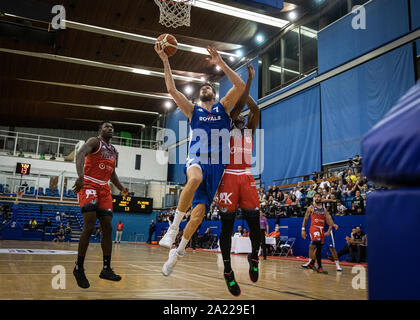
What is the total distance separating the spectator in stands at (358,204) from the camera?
1080 centimetres

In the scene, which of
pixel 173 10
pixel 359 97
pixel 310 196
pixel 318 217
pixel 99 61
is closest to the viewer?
pixel 318 217

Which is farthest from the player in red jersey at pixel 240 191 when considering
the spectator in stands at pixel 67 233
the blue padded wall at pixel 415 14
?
the spectator in stands at pixel 67 233

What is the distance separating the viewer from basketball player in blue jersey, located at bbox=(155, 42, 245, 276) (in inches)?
146

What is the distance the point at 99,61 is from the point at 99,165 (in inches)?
758

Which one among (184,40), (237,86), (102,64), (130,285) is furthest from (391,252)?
(102,64)

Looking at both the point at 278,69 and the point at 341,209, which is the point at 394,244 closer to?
the point at 341,209

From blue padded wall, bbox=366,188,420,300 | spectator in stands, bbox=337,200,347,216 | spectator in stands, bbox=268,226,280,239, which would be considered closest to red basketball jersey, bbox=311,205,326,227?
spectator in stands, bbox=337,200,347,216

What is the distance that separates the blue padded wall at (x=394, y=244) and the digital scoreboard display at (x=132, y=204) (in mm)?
24553

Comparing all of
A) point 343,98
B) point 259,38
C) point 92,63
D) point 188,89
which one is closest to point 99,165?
point 343,98

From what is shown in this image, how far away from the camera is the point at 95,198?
4.38 meters

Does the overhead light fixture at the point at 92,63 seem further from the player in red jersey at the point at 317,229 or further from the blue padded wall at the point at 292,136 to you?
the player in red jersey at the point at 317,229

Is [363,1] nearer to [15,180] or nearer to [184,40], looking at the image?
[184,40]

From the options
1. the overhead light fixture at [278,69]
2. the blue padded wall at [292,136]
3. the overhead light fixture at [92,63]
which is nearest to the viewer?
the blue padded wall at [292,136]

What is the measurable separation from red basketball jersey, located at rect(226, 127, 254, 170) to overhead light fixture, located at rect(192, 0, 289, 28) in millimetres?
13072
